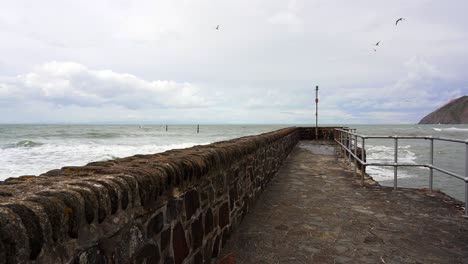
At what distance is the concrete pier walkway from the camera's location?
3.04 meters

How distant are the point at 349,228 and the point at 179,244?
2525mm

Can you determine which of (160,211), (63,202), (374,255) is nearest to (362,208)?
(374,255)

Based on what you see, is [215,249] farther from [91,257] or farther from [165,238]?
[91,257]

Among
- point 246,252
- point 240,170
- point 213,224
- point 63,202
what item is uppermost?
point 63,202

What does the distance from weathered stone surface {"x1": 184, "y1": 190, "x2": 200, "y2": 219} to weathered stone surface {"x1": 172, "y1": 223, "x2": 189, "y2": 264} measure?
16 cm

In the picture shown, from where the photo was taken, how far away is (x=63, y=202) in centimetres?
118

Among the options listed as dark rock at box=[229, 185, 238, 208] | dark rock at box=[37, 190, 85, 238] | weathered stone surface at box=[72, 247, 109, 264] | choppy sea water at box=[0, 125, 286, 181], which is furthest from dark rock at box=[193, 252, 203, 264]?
choppy sea water at box=[0, 125, 286, 181]

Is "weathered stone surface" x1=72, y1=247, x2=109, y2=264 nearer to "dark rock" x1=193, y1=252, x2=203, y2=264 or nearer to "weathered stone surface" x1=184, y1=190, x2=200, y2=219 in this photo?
"weathered stone surface" x1=184, y1=190, x2=200, y2=219

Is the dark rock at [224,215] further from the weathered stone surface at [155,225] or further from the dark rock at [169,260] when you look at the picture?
the weathered stone surface at [155,225]

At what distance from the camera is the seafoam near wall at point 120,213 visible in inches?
41.3

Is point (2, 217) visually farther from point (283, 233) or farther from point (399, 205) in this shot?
point (399, 205)

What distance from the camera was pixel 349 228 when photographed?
12.5ft

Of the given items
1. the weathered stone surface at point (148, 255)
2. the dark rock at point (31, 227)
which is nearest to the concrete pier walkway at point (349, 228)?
the weathered stone surface at point (148, 255)

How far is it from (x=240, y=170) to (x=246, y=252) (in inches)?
44.1
